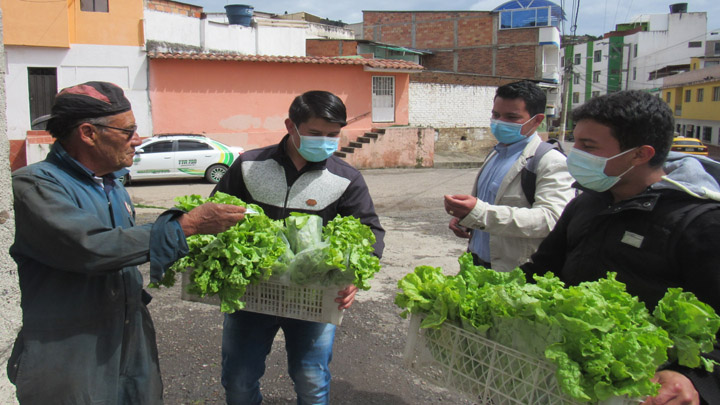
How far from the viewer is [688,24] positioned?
54531mm

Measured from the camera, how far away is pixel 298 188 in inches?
116

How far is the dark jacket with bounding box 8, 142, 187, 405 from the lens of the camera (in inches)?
76.2

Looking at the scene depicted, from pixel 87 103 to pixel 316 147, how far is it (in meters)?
1.18

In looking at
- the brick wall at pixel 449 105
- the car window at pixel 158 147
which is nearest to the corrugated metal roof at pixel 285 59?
the brick wall at pixel 449 105

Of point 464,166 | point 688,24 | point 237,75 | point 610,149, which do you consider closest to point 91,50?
point 237,75

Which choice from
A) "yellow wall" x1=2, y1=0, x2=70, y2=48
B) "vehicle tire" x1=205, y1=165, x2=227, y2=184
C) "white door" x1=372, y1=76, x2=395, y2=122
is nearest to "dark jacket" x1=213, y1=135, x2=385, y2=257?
"vehicle tire" x1=205, y1=165, x2=227, y2=184

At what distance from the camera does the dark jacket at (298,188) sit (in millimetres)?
2939

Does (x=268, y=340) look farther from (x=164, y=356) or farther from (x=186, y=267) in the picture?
(x=164, y=356)

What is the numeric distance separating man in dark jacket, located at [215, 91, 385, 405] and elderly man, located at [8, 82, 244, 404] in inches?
24.3

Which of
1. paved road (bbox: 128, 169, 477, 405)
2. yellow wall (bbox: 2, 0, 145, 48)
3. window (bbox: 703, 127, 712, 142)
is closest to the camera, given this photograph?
paved road (bbox: 128, 169, 477, 405)

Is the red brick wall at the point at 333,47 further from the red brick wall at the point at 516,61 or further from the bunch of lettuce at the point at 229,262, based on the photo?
the bunch of lettuce at the point at 229,262

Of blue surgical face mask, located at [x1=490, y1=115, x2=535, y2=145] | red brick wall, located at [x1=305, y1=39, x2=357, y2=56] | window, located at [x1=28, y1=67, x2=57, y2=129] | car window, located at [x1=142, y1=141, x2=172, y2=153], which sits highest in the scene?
red brick wall, located at [x1=305, y1=39, x2=357, y2=56]

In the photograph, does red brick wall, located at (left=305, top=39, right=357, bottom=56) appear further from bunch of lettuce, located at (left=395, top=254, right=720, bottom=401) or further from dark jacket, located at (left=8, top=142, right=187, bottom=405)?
bunch of lettuce, located at (left=395, top=254, right=720, bottom=401)

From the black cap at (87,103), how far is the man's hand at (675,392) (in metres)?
2.32
